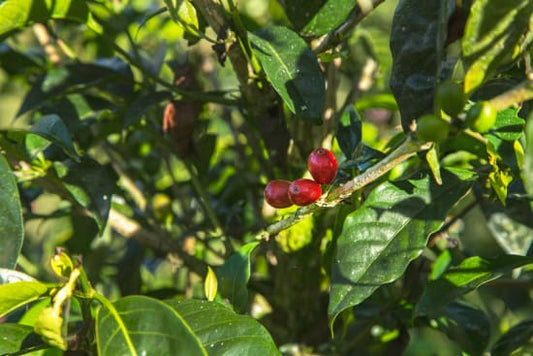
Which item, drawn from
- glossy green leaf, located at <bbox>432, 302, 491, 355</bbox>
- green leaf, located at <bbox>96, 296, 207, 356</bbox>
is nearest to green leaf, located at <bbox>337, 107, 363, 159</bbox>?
glossy green leaf, located at <bbox>432, 302, 491, 355</bbox>

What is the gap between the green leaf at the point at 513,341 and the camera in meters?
1.08

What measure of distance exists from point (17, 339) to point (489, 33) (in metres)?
0.65

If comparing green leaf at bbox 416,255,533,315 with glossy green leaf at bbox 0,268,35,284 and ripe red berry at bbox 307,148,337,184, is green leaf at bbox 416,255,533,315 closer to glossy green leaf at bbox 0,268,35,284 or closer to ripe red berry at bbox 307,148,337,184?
ripe red berry at bbox 307,148,337,184

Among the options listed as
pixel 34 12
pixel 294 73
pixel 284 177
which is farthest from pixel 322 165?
pixel 34 12

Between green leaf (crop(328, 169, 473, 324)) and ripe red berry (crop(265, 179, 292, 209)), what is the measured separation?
0.08 meters

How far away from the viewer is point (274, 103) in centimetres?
112

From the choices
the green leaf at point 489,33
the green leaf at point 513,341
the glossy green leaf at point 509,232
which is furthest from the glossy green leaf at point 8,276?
the glossy green leaf at point 509,232

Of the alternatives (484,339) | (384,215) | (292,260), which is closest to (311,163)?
(384,215)

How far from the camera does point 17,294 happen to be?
2.69 feet

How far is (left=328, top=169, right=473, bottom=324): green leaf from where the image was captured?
0.87 meters

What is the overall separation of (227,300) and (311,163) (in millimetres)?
232

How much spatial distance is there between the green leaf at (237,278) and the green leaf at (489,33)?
1.39ft

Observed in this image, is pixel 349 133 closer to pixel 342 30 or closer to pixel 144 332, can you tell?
pixel 342 30

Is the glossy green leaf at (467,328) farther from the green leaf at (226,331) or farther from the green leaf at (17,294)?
the green leaf at (17,294)
